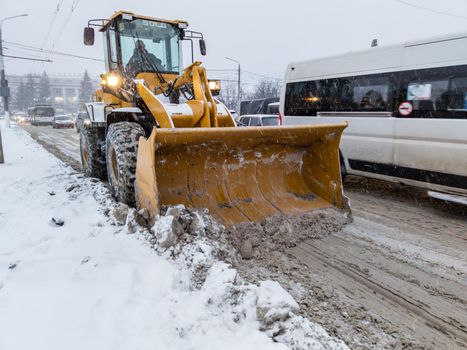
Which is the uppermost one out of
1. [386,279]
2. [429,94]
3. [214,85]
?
[214,85]

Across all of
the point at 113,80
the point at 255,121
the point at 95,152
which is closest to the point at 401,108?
the point at 113,80

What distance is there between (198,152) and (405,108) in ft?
10.6

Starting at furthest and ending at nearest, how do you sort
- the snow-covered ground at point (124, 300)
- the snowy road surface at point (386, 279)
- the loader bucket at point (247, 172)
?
the loader bucket at point (247, 172) < the snowy road surface at point (386, 279) < the snow-covered ground at point (124, 300)

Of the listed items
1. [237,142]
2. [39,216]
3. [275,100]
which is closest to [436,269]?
[237,142]

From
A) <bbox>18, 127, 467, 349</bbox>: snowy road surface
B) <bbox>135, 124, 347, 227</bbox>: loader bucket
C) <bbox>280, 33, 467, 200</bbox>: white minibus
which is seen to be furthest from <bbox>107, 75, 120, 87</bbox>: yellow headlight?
<bbox>18, 127, 467, 349</bbox>: snowy road surface

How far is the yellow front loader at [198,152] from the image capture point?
3.97 meters

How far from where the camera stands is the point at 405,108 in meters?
5.29

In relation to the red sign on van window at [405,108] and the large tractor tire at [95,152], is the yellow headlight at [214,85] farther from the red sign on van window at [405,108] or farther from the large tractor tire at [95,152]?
the red sign on van window at [405,108]

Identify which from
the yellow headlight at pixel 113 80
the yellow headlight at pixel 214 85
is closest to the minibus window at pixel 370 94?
the yellow headlight at pixel 214 85

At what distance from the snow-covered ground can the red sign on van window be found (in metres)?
3.88

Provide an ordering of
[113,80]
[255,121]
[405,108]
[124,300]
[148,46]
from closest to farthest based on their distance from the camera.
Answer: [124,300] → [405,108] → [113,80] → [148,46] → [255,121]

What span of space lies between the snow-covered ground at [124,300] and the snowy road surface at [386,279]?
34 cm

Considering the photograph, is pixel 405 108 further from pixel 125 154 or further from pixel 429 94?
pixel 125 154

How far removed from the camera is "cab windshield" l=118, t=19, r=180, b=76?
559 centimetres
